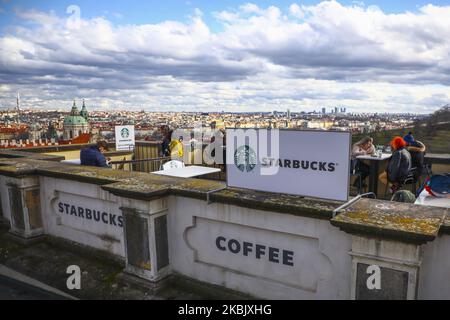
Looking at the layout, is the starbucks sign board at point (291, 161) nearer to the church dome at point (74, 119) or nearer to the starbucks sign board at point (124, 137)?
the starbucks sign board at point (124, 137)

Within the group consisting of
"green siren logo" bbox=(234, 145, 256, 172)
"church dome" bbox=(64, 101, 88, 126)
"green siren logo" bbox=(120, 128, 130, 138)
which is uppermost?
"green siren logo" bbox=(234, 145, 256, 172)

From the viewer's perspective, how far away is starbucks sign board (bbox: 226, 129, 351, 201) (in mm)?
3316

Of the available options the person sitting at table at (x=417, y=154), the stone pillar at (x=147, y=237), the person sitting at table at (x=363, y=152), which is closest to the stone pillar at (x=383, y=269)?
the stone pillar at (x=147, y=237)

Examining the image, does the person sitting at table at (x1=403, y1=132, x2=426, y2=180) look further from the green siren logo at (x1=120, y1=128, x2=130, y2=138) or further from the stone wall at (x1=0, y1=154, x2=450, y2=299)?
the green siren logo at (x1=120, y1=128, x2=130, y2=138)

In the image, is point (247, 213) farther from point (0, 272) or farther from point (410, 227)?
point (0, 272)

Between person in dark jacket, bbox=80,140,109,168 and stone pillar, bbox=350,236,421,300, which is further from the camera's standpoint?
person in dark jacket, bbox=80,140,109,168

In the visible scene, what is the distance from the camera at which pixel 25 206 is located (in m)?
5.82

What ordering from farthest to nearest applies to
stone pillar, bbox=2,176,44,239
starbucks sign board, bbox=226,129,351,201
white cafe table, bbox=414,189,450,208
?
stone pillar, bbox=2,176,44,239
white cafe table, bbox=414,189,450,208
starbucks sign board, bbox=226,129,351,201

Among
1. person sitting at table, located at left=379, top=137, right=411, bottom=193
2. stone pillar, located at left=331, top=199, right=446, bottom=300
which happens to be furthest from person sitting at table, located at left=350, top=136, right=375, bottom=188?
stone pillar, located at left=331, top=199, right=446, bottom=300

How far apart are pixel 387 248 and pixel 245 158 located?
1.68 metres

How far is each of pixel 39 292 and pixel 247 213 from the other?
277cm

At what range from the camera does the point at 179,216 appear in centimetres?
427

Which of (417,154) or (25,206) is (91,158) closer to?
(25,206)

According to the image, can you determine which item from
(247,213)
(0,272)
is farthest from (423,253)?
(0,272)
